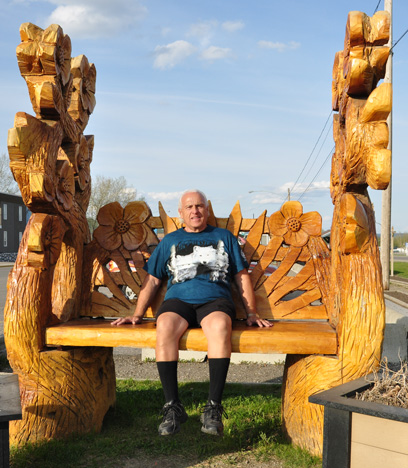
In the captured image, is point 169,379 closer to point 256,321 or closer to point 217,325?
point 217,325

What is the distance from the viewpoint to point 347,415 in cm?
208

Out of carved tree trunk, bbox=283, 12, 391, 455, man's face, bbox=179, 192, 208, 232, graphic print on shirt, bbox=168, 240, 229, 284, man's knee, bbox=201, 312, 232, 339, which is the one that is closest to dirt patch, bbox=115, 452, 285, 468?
carved tree trunk, bbox=283, 12, 391, 455

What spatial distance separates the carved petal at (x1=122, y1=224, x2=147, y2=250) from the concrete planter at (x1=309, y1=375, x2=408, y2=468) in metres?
2.01

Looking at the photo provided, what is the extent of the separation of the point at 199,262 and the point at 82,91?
6.03ft

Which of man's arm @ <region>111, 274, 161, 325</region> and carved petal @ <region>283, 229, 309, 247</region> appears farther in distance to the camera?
carved petal @ <region>283, 229, 309, 247</region>

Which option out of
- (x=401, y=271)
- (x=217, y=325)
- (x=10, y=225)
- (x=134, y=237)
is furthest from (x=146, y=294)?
(x=10, y=225)

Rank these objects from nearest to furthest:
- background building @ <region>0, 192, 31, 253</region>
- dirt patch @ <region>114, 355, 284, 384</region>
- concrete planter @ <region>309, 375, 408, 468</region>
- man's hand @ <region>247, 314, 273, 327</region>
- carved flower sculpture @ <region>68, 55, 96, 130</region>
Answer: concrete planter @ <region>309, 375, 408, 468</region>, man's hand @ <region>247, 314, 273, 327</region>, carved flower sculpture @ <region>68, 55, 96, 130</region>, dirt patch @ <region>114, 355, 284, 384</region>, background building @ <region>0, 192, 31, 253</region>

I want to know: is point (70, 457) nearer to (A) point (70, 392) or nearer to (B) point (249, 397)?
(A) point (70, 392)

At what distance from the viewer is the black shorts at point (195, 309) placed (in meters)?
3.09

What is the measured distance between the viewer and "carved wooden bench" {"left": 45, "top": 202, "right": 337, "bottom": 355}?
3129 mm

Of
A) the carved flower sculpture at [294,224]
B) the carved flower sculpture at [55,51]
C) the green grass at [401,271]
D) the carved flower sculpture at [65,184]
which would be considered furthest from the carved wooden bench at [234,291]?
the green grass at [401,271]

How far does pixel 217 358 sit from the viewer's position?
2854mm

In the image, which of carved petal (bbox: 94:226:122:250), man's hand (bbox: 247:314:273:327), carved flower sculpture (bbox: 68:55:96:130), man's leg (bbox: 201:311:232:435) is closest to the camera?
man's leg (bbox: 201:311:232:435)

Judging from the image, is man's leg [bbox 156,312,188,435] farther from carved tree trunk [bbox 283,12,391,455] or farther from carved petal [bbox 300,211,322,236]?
carved petal [bbox 300,211,322,236]
